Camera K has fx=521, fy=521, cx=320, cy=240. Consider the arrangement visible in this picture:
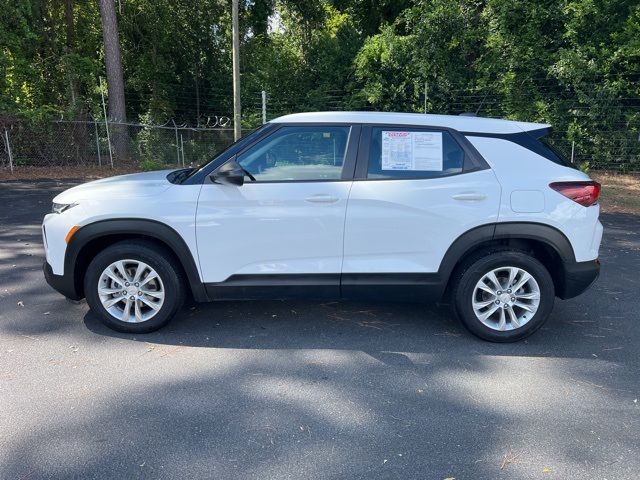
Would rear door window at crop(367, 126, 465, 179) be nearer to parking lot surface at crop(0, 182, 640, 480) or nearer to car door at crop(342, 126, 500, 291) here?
car door at crop(342, 126, 500, 291)

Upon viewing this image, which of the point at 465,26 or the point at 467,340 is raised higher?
the point at 465,26

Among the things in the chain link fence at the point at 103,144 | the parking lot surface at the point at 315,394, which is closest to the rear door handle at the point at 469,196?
the parking lot surface at the point at 315,394

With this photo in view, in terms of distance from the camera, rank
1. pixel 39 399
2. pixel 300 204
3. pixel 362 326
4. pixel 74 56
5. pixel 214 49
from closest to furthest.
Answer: pixel 39 399 → pixel 300 204 → pixel 362 326 → pixel 74 56 → pixel 214 49

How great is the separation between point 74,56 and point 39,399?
18.2 metres

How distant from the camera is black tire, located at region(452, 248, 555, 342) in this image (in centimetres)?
405

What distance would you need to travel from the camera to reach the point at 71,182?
1341 cm

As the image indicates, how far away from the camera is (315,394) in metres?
3.34

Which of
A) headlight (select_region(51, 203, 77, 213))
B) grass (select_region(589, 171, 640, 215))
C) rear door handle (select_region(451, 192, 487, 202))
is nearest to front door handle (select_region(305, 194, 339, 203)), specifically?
rear door handle (select_region(451, 192, 487, 202))

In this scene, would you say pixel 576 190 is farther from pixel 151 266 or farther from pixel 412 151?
pixel 151 266

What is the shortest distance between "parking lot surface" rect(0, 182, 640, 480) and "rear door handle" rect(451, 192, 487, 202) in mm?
1142

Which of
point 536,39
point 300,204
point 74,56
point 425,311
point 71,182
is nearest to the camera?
point 300,204

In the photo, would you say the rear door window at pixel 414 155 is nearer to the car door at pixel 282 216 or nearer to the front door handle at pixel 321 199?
the car door at pixel 282 216

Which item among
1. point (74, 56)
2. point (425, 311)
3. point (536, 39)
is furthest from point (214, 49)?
point (425, 311)

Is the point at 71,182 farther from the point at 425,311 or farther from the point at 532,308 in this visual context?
the point at 532,308
